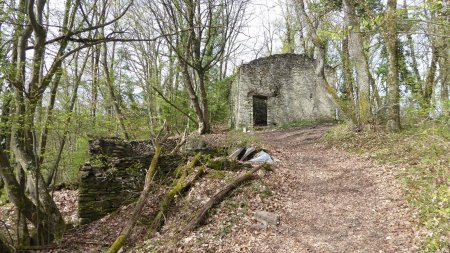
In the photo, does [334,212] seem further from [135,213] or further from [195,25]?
[195,25]

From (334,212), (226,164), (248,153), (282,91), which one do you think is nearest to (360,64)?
(248,153)

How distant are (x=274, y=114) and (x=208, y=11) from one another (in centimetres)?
737

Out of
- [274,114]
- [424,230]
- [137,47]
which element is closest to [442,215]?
[424,230]

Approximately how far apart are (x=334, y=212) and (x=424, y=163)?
85.9 inches

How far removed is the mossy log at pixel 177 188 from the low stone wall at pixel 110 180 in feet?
1.82

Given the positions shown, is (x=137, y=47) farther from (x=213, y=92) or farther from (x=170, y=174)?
(x=170, y=174)

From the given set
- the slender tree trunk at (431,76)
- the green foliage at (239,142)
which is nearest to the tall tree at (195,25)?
the green foliage at (239,142)

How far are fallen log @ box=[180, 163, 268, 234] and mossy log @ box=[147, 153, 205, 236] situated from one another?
934 millimetres

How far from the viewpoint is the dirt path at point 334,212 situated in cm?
438

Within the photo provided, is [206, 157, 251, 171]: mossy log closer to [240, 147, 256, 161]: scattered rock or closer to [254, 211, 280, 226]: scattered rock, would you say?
[240, 147, 256, 161]: scattered rock

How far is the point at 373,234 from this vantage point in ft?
14.6

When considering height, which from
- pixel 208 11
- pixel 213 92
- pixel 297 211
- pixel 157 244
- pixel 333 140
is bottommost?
pixel 157 244

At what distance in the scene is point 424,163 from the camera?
5.98 m

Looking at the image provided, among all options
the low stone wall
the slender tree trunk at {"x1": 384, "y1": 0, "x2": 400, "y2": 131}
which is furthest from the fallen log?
the slender tree trunk at {"x1": 384, "y1": 0, "x2": 400, "y2": 131}
